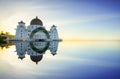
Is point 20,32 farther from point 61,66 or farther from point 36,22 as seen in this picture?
point 61,66

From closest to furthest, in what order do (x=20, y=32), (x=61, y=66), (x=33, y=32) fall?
(x=61, y=66) < (x=33, y=32) < (x=20, y=32)

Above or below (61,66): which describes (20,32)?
above

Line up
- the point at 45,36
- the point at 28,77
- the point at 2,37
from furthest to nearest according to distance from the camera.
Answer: the point at 45,36
the point at 2,37
the point at 28,77

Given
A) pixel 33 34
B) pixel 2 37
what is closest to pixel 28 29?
pixel 33 34

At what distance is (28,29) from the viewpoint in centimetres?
9062

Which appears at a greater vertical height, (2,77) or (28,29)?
(28,29)

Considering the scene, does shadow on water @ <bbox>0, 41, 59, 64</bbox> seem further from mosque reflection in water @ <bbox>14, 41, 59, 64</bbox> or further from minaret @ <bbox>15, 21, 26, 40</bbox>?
minaret @ <bbox>15, 21, 26, 40</bbox>

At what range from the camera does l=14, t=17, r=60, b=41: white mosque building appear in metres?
88.2

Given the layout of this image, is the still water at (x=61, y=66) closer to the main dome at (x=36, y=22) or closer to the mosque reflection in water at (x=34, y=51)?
the mosque reflection in water at (x=34, y=51)

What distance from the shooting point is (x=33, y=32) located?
295 ft

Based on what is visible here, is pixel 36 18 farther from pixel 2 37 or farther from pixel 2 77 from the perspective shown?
pixel 2 77

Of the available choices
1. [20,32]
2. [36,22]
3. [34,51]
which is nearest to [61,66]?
[34,51]

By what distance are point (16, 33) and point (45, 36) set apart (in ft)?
38.7

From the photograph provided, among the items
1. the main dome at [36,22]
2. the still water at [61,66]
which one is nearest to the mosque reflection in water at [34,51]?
the still water at [61,66]
